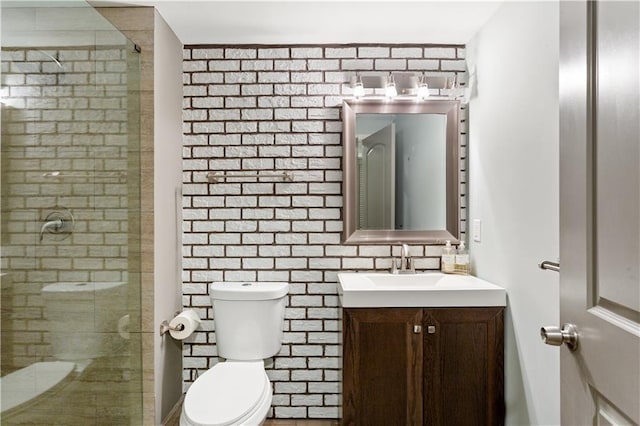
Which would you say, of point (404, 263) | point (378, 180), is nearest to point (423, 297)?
point (404, 263)

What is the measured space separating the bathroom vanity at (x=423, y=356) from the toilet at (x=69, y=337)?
1043mm

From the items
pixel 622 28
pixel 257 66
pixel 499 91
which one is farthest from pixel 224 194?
pixel 622 28

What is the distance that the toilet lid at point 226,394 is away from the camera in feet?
6.15

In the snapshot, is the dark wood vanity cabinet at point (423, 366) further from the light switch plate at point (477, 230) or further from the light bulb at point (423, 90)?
the light bulb at point (423, 90)


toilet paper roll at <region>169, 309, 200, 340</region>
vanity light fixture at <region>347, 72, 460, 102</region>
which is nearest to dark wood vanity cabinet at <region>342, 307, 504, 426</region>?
toilet paper roll at <region>169, 309, 200, 340</region>

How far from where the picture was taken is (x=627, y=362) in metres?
0.80

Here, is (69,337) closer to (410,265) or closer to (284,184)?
(284,184)

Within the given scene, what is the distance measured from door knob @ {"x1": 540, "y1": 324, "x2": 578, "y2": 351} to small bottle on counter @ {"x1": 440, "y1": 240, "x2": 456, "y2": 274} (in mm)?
1652

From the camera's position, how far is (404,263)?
2717 millimetres

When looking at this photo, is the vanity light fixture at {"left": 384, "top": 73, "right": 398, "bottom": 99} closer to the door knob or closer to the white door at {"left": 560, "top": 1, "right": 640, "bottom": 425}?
the white door at {"left": 560, "top": 1, "right": 640, "bottom": 425}

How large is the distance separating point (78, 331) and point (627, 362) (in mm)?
1756

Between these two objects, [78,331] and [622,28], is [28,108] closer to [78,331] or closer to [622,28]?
[78,331]

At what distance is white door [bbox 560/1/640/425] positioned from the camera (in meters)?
0.79

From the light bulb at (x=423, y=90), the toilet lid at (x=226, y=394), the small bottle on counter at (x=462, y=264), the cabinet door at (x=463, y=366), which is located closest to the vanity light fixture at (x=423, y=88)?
the light bulb at (x=423, y=90)
